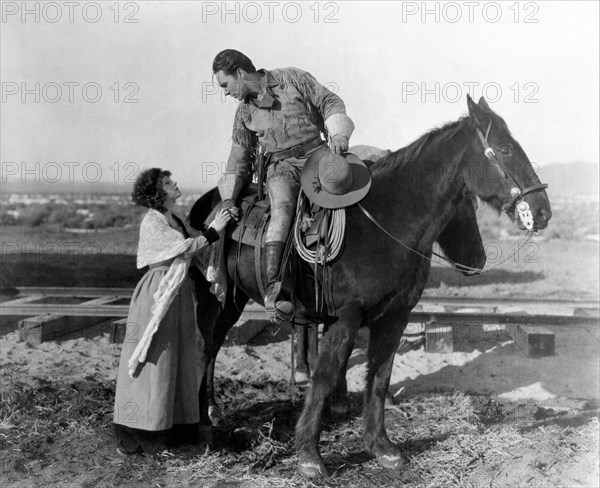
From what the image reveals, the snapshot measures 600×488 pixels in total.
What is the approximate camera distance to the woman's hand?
4.59 meters

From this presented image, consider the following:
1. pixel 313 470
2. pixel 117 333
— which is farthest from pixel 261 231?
pixel 117 333

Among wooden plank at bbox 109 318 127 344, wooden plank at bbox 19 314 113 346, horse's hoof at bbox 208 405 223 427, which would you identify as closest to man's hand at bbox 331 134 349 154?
horse's hoof at bbox 208 405 223 427

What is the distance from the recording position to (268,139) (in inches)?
188

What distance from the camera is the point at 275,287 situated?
4.30 meters

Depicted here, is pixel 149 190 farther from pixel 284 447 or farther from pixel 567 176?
pixel 567 176

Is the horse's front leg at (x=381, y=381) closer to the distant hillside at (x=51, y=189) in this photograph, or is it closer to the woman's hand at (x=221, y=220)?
the woman's hand at (x=221, y=220)

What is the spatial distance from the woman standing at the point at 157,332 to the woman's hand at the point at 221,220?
0.04 meters

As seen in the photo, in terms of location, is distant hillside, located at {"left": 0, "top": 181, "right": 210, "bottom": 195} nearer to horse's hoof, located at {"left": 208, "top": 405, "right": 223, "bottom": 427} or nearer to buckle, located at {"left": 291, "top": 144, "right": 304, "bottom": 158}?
horse's hoof, located at {"left": 208, "top": 405, "right": 223, "bottom": 427}

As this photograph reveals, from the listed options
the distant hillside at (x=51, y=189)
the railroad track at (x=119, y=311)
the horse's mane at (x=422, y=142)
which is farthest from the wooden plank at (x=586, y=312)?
the distant hillside at (x=51, y=189)

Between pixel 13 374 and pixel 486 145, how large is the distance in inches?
208

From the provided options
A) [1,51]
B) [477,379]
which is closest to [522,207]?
[477,379]

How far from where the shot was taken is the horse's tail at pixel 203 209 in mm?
5645

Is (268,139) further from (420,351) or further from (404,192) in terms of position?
(420,351)

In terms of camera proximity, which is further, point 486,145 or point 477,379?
point 477,379
